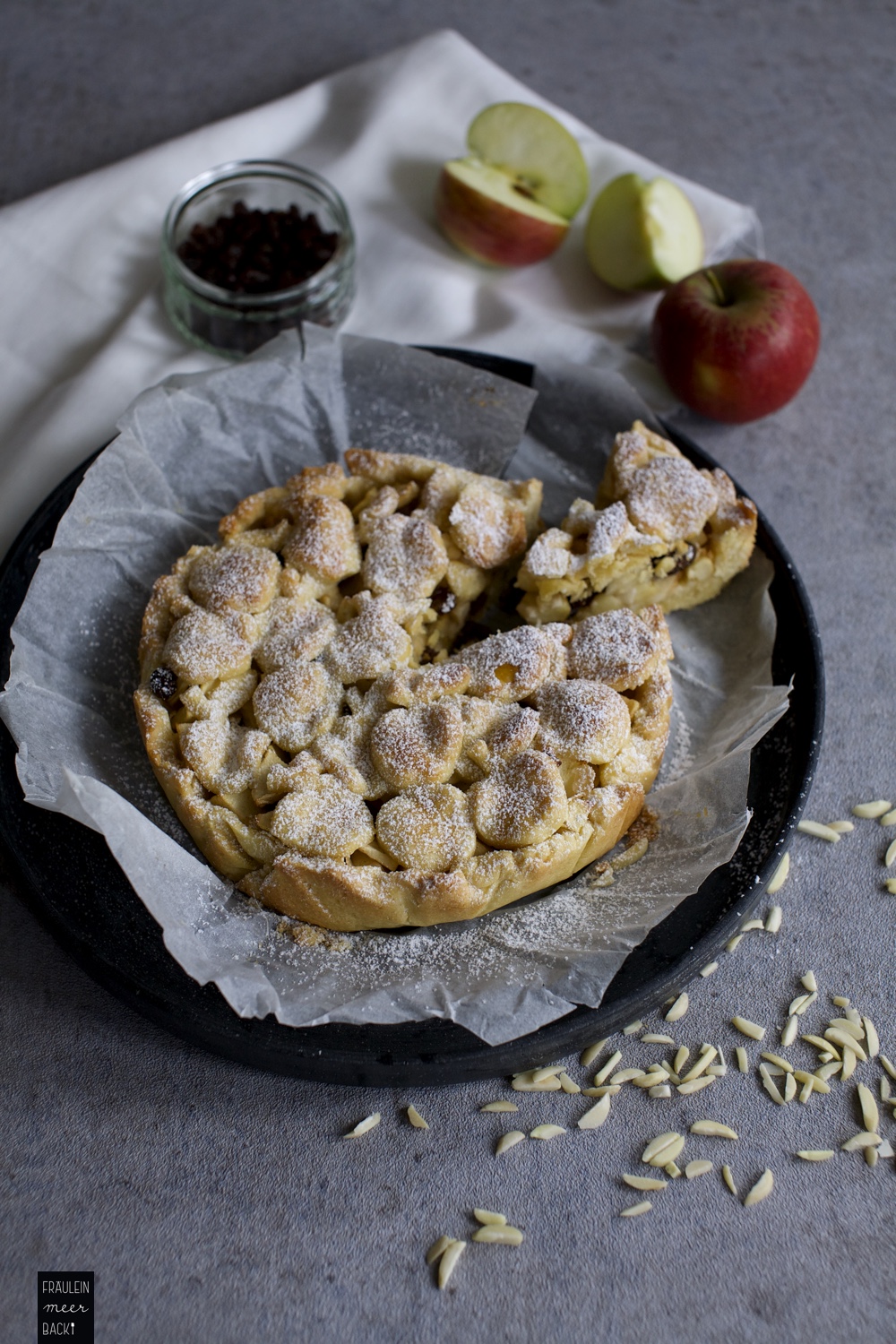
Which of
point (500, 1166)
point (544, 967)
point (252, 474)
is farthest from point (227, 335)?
point (500, 1166)

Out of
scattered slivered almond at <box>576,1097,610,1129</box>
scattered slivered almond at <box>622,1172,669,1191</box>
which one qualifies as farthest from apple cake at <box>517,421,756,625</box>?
scattered slivered almond at <box>622,1172,669,1191</box>

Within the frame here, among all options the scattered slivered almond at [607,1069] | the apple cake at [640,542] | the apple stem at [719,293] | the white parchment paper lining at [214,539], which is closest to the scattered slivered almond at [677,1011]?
the scattered slivered almond at [607,1069]

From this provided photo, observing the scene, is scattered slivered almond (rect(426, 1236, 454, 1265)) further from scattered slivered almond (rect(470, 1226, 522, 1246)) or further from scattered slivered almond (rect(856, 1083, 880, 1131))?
scattered slivered almond (rect(856, 1083, 880, 1131))

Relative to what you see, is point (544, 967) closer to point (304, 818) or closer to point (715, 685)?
point (304, 818)

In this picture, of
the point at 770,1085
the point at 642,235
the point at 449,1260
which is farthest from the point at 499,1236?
the point at 642,235

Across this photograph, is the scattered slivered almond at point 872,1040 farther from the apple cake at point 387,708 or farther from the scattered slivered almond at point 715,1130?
the apple cake at point 387,708

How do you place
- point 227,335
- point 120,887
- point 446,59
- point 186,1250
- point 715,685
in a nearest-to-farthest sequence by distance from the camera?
point 186,1250, point 120,887, point 715,685, point 227,335, point 446,59

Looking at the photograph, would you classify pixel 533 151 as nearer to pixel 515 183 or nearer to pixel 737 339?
pixel 515 183

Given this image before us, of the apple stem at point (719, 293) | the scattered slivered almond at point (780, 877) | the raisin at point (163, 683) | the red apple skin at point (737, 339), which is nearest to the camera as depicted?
the raisin at point (163, 683)
